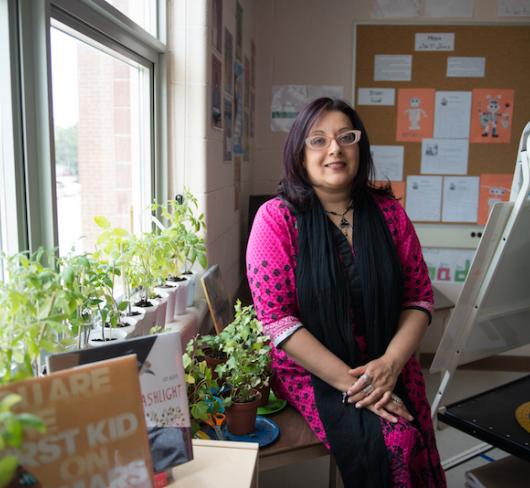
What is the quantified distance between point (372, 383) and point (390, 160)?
7.15 ft

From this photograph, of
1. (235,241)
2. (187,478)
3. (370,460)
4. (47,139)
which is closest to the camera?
(187,478)

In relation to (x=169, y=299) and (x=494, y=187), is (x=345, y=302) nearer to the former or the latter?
(x=169, y=299)

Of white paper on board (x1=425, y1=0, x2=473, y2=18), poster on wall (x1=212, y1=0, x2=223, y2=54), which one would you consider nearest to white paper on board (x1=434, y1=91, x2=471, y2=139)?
white paper on board (x1=425, y1=0, x2=473, y2=18)

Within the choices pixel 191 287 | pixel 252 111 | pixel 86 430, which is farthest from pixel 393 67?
pixel 86 430

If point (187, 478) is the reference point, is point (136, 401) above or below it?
above

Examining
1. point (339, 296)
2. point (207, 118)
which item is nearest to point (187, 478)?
point (339, 296)

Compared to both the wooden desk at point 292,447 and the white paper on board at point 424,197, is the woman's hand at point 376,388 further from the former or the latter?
the white paper on board at point 424,197

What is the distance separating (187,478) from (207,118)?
4.45 feet

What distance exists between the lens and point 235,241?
112 inches

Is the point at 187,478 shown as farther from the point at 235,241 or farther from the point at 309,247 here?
the point at 235,241

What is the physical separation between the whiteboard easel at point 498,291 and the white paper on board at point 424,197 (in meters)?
1.32

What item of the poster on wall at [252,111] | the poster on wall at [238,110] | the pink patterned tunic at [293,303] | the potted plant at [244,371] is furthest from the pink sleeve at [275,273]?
the poster on wall at [252,111]

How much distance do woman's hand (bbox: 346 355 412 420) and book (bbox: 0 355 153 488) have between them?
87 cm

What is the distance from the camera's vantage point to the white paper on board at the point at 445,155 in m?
3.38
